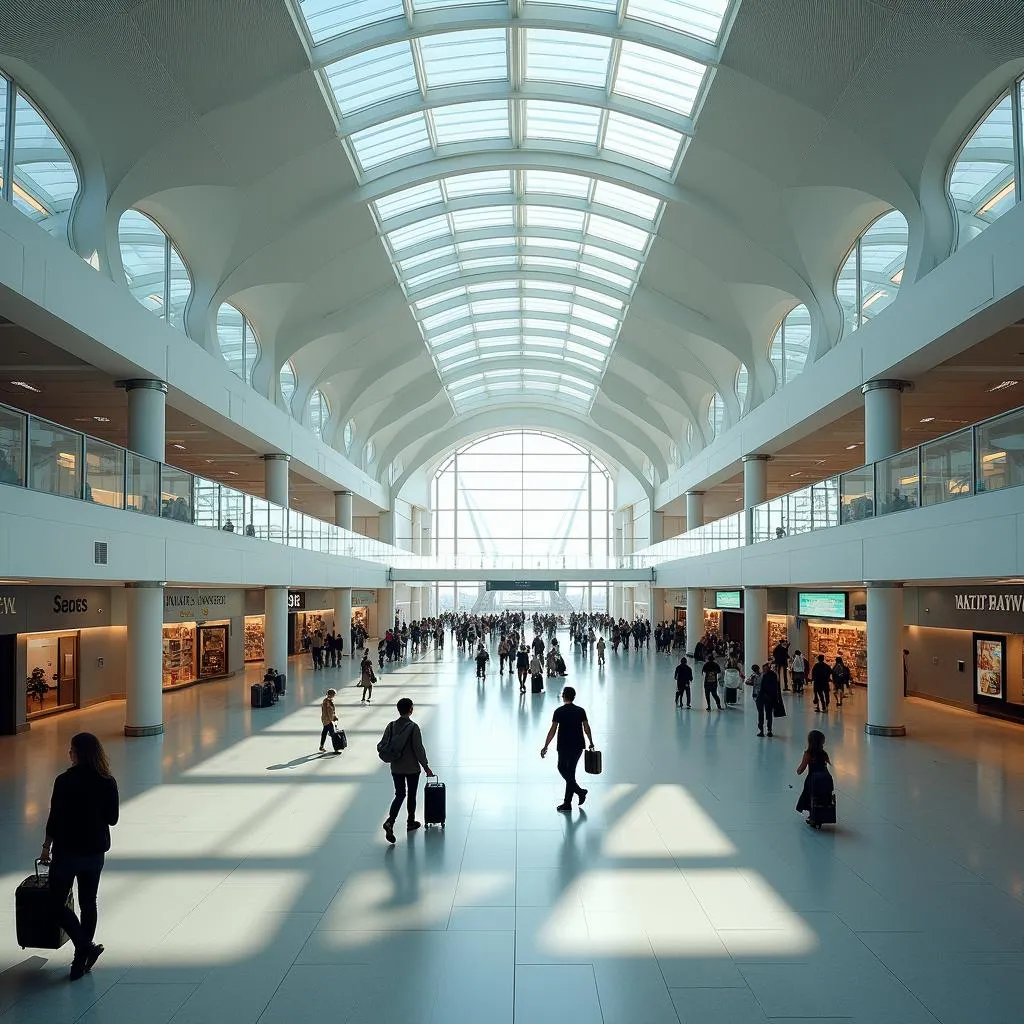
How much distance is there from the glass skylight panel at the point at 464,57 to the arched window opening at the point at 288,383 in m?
11.3

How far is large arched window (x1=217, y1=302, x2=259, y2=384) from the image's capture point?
819 inches

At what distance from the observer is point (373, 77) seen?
16469 mm

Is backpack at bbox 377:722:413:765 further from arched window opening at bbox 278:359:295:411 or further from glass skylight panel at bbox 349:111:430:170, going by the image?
arched window opening at bbox 278:359:295:411

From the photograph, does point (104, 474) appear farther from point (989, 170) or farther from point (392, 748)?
point (989, 170)

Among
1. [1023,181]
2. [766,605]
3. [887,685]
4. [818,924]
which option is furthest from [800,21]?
[766,605]

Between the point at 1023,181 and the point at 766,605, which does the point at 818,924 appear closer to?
the point at 1023,181

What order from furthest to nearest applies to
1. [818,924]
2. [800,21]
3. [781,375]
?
[781,375]
[800,21]
[818,924]

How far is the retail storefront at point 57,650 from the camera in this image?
15508 mm

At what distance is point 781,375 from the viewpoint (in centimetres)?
2248

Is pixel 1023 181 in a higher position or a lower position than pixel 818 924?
higher

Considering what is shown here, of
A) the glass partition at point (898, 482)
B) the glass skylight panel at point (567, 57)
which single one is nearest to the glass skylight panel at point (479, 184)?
the glass skylight panel at point (567, 57)

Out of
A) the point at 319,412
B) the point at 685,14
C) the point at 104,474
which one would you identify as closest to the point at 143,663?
the point at 104,474

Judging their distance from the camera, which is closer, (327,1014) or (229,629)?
(327,1014)

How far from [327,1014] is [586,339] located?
32.8m
